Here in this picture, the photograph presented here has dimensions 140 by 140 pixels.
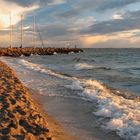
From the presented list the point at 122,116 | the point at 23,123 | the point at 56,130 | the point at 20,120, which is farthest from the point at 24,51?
the point at 23,123

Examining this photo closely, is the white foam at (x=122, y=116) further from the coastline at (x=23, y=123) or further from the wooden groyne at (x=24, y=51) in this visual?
the wooden groyne at (x=24, y=51)

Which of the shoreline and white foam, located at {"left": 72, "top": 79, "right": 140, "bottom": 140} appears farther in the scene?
white foam, located at {"left": 72, "top": 79, "right": 140, "bottom": 140}

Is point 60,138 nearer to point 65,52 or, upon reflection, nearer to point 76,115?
point 76,115

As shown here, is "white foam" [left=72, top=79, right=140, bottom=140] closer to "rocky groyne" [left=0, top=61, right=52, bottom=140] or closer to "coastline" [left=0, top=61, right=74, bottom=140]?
"coastline" [left=0, top=61, right=74, bottom=140]

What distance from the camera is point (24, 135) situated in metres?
6.55

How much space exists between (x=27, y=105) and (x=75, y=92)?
472 centimetres

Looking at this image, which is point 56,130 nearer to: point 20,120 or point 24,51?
point 20,120

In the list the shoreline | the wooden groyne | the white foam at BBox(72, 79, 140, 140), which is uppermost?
the white foam at BBox(72, 79, 140, 140)

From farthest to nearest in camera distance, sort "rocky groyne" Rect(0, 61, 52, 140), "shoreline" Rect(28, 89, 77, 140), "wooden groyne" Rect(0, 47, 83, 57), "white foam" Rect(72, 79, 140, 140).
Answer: "wooden groyne" Rect(0, 47, 83, 57) → "white foam" Rect(72, 79, 140, 140) → "shoreline" Rect(28, 89, 77, 140) → "rocky groyne" Rect(0, 61, 52, 140)

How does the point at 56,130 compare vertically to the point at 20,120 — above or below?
below

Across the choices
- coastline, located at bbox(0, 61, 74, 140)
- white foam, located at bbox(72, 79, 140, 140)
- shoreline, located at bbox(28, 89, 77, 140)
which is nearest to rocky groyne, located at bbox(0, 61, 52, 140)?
coastline, located at bbox(0, 61, 74, 140)

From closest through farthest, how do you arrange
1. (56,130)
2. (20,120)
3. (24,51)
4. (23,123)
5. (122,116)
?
(23,123), (20,120), (56,130), (122,116), (24,51)

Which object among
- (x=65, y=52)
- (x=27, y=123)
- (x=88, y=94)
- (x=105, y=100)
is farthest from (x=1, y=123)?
(x=65, y=52)

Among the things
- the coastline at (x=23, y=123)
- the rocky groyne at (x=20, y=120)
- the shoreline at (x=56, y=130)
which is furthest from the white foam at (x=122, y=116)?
the rocky groyne at (x=20, y=120)
